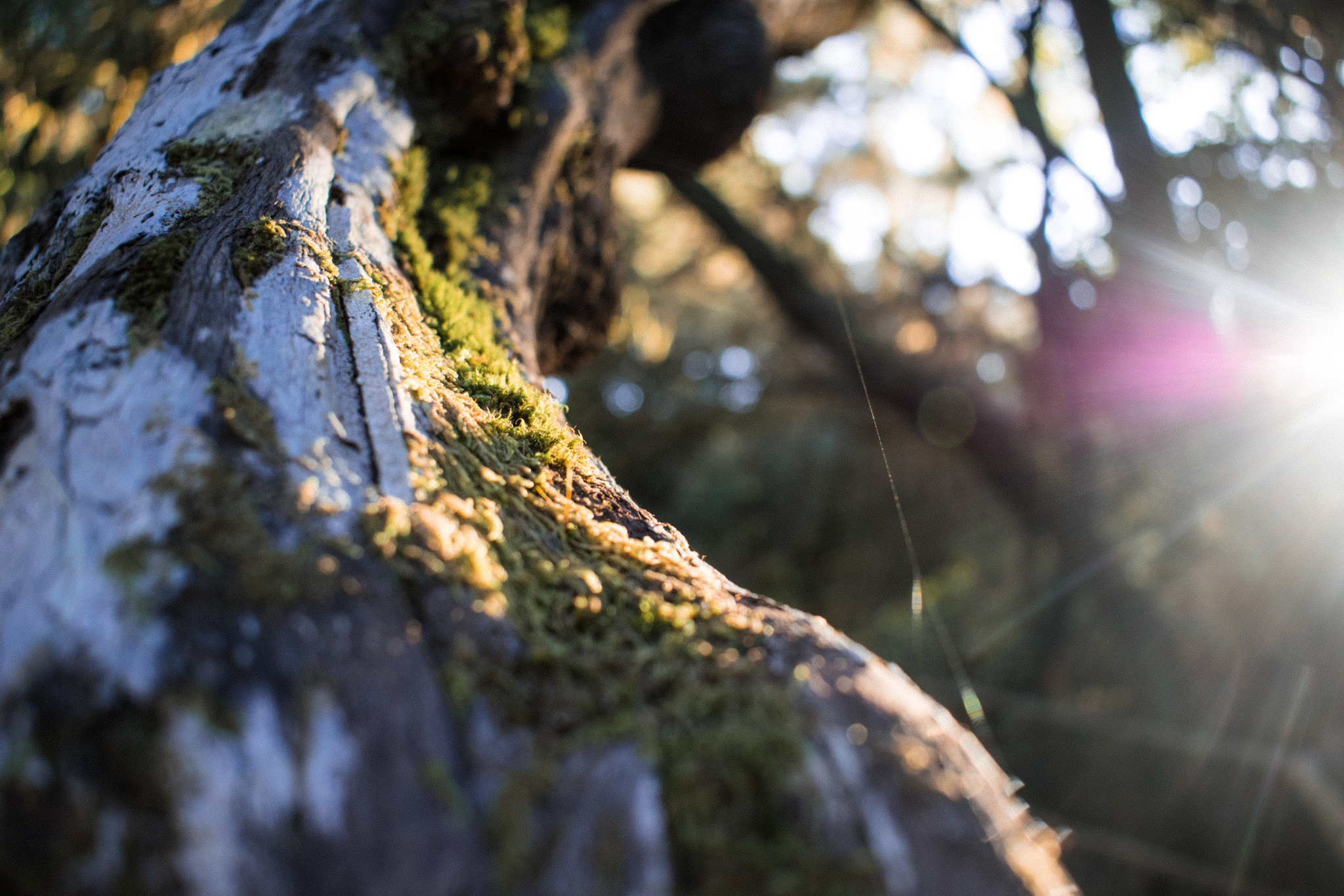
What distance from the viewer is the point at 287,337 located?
123 centimetres

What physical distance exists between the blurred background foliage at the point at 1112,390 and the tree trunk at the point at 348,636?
3198 mm

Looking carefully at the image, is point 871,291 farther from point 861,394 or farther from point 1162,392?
point 1162,392

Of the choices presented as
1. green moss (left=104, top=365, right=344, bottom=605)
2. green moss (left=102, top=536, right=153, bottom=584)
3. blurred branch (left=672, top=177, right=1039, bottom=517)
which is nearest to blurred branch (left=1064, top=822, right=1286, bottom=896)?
blurred branch (left=672, top=177, right=1039, bottom=517)

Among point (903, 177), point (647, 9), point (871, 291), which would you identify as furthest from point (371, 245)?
point (903, 177)

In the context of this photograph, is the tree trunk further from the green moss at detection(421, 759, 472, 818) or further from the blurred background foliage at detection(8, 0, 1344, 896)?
the blurred background foliage at detection(8, 0, 1344, 896)

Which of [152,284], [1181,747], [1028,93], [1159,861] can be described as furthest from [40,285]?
[1181,747]

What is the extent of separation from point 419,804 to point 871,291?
10.4m

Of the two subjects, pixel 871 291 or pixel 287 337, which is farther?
pixel 871 291

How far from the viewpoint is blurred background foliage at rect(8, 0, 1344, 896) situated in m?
5.05

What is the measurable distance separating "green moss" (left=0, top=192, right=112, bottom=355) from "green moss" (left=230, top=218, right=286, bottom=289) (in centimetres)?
33

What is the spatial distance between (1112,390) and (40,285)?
699cm

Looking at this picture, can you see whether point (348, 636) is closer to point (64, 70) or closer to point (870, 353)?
point (64, 70)

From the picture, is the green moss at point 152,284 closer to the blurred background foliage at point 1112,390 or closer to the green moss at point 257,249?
the green moss at point 257,249

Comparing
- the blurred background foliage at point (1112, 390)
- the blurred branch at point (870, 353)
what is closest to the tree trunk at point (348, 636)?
the blurred background foliage at point (1112, 390)
